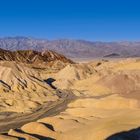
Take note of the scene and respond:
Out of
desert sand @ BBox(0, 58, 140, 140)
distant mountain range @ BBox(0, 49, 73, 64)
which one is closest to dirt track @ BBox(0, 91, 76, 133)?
desert sand @ BBox(0, 58, 140, 140)

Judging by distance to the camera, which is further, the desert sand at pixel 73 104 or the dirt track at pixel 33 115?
the dirt track at pixel 33 115

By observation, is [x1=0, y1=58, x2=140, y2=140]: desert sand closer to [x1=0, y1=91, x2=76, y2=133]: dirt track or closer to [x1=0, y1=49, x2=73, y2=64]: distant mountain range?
[x1=0, y1=91, x2=76, y2=133]: dirt track

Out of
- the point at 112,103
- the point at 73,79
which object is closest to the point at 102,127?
the point at 112,103

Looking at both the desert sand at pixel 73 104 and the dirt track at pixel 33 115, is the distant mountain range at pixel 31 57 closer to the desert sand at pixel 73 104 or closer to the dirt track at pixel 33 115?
the desert sand at pixel 73 104

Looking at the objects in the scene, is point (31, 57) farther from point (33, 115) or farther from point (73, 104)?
point (33, 115)

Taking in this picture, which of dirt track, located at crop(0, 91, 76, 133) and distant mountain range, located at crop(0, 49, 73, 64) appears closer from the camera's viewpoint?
dirt track, located at crop(0, 91, 76, 133)

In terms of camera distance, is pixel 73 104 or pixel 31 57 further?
pixel 31 57

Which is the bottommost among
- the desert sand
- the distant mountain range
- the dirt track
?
the dirt track

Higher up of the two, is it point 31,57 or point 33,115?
point 31,57

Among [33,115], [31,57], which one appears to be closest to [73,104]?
[33,115]

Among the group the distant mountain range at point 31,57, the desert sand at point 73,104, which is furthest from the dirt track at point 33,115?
the distant mountain range at point 31,57
